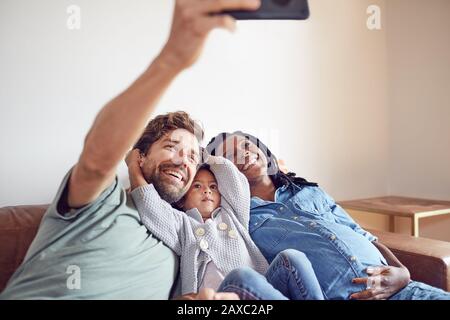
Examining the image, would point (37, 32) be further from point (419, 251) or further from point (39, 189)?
point (419, 251)

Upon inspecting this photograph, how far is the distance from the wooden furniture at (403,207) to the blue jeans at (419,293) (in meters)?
0.64

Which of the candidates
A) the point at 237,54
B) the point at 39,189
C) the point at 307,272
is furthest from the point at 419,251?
the point at 39,189

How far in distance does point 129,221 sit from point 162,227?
8 centimetres

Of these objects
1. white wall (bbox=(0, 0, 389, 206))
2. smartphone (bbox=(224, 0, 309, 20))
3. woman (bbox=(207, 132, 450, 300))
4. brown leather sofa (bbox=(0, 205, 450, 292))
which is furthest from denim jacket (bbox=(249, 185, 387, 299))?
smartphone (bbox=(224, 0, 309, 20))

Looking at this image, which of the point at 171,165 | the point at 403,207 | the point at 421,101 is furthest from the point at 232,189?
the point at 421,101

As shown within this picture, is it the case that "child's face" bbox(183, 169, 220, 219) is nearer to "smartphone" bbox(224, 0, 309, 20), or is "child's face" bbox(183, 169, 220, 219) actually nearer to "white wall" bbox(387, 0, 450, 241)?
"smartphone" bbox(224, 0, 309, 20)

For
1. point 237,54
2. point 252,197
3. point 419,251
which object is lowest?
point 419,251

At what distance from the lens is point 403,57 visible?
6.65ft

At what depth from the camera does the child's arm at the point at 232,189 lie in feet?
3.62

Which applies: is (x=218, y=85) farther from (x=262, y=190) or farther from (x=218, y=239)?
(x=218, y=239)

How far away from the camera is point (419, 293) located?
95 centimetres

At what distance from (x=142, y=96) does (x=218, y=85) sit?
974mm

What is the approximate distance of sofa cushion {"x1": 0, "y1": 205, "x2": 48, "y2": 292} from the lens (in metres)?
0.94

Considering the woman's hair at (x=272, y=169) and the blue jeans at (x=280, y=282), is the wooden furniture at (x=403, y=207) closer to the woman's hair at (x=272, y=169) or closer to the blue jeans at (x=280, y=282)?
the woman's hair at (x=272, y=169)
